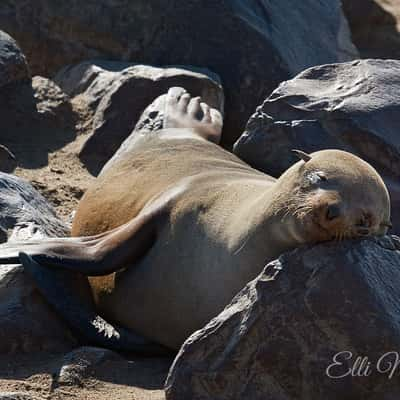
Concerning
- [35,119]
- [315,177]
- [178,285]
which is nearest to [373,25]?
[35,119]

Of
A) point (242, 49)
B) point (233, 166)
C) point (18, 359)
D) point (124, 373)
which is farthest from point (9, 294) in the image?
point (242, 49)

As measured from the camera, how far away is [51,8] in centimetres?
816

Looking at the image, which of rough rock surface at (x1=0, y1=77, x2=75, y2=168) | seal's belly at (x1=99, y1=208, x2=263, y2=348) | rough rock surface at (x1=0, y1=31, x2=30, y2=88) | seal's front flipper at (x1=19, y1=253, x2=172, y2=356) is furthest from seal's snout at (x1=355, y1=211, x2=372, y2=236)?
rough rock surface at (x1=0, y1=31, x2=30, y2=88)

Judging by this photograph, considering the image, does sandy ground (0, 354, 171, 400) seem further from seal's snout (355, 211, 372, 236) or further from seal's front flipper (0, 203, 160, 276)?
seal's snout (355, 211, 372, 236)

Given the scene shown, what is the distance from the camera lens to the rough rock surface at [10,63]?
7258mm

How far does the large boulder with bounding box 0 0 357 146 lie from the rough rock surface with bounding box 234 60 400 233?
176 cm

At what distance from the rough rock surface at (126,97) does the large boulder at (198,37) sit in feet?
0.73

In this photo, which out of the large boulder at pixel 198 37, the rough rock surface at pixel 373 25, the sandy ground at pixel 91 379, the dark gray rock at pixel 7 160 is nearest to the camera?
the sandy ground at pixel 91 379

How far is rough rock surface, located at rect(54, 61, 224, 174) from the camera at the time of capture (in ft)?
23.9

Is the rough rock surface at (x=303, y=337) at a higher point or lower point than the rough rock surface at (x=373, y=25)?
higher

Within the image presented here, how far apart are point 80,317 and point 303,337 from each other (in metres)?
Answer: 1.27

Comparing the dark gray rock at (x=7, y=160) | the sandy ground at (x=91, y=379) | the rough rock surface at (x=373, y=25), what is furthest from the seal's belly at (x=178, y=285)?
the rough rock surface at (x=373, y=25)

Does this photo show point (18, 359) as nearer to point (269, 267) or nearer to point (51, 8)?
point (269, 267)

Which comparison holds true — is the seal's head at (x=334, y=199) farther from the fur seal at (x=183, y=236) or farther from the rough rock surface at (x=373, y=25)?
the rough rock surface at (x=373, y=25)
